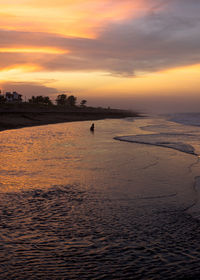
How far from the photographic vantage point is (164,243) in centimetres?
514

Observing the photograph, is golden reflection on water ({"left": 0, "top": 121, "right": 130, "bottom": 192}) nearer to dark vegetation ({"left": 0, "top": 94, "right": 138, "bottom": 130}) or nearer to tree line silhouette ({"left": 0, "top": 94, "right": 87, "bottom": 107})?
dark vegetation ({"left": 0, "top": 94, "right": 138, "bottom": 130})

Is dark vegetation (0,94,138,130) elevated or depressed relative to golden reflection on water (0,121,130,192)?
elevated

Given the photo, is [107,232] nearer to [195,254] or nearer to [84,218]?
[84,218]

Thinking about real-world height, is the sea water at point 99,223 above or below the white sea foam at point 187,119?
below

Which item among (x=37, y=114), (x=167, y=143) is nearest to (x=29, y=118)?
(x=37, y=114)

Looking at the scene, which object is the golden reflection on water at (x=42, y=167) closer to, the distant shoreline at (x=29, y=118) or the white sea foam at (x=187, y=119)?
the distant shoreline at (x=29, y=118)

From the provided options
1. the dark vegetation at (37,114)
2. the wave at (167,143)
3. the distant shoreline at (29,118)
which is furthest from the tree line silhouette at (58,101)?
the wave at (167,143)

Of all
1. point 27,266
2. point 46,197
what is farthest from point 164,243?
point 46,197

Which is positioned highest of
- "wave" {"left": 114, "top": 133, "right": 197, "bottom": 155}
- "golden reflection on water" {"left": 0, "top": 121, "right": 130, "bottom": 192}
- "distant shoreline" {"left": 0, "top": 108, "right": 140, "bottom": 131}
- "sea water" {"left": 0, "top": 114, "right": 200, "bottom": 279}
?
"distant shoreline" {"left": 0, "top": 108, "right": 140, "bottom": 131}

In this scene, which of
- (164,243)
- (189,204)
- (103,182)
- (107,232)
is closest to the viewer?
(164,243)

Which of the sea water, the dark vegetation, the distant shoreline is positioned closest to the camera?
the sea water

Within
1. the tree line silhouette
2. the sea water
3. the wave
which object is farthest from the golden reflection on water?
the tree line silhouette

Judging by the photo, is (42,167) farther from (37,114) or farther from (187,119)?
(187,119)

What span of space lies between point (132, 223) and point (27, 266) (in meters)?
2.55
